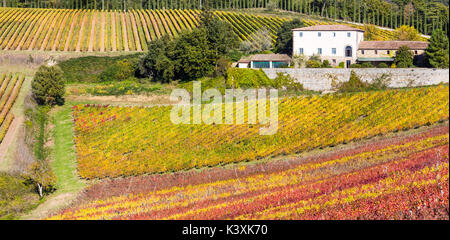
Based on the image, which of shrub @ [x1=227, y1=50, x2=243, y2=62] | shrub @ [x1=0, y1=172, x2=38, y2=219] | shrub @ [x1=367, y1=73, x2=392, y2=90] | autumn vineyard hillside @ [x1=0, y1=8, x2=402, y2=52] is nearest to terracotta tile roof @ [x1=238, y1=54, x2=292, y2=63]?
shrub @ [x1=227, y1=50, x2=243, y2=62]

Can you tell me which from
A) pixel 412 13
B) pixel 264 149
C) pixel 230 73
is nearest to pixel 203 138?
pixel 264 149

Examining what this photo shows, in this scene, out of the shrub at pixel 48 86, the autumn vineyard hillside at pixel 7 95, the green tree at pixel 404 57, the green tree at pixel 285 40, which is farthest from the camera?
the green tree at pixel 285 40

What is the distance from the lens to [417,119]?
28.2m

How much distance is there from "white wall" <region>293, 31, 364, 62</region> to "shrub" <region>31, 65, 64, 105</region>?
24.8 meters

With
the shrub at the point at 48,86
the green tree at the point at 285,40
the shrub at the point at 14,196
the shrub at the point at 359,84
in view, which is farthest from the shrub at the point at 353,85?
the shrub at the point at 14,196

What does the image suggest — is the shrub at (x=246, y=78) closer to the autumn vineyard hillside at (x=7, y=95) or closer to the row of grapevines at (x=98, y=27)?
the autumn vineyard hillside at (x=7, y=95)

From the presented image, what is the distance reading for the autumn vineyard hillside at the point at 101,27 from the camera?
67.7 m

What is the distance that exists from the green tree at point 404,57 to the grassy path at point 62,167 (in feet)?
95.2

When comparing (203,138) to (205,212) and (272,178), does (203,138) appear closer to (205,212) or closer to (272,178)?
(272,178)

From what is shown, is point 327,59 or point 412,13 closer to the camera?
point 327,59

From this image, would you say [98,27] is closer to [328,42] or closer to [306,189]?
[328,42]

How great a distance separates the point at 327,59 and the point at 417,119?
2472 cm

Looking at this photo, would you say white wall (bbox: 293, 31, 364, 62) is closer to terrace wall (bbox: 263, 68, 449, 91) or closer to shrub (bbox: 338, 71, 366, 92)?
terrace wall (bbox: 263, 68, 449, 91)

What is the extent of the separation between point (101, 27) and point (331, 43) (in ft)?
138
